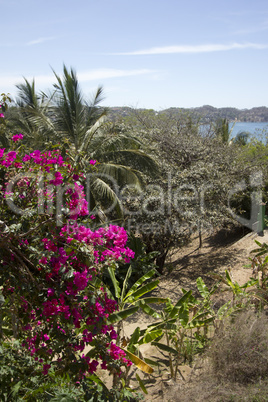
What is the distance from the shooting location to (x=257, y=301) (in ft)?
20.3

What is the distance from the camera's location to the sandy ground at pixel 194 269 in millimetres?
5223

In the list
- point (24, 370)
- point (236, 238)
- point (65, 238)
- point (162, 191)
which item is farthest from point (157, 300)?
point (236, 238)

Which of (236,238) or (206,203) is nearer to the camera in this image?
(206,203)

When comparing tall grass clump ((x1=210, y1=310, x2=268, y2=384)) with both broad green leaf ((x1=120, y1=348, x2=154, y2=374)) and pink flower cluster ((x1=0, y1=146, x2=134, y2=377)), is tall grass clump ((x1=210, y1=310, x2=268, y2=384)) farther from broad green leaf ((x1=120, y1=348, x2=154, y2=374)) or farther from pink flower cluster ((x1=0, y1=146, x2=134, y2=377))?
pink flower cluster ((x1=0, y1=146, x2=134, y2=377))

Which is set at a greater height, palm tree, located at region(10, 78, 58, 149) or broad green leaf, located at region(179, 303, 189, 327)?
palm tree, located at region(10, 78, 58, 149)

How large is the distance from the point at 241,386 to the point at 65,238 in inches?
102

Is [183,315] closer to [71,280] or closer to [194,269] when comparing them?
[71,280]

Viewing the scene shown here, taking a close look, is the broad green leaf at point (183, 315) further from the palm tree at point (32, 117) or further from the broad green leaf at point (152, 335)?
the palm tree at point (32, 117)

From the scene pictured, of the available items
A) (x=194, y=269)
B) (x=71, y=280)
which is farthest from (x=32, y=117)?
(x=71, y=280)

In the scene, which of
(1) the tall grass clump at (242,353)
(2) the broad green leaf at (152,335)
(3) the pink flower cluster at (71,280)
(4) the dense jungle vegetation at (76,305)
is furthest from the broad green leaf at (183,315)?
(3) the pink flower cluster at (71,280)

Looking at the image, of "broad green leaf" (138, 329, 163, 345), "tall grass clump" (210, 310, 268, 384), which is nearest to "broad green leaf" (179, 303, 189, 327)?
"broad green leaf" (138, 329, 163, 345)

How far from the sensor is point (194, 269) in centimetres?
1102

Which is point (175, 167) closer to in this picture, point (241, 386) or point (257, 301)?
point (257, 301)

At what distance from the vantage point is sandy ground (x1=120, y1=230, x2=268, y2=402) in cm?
522
